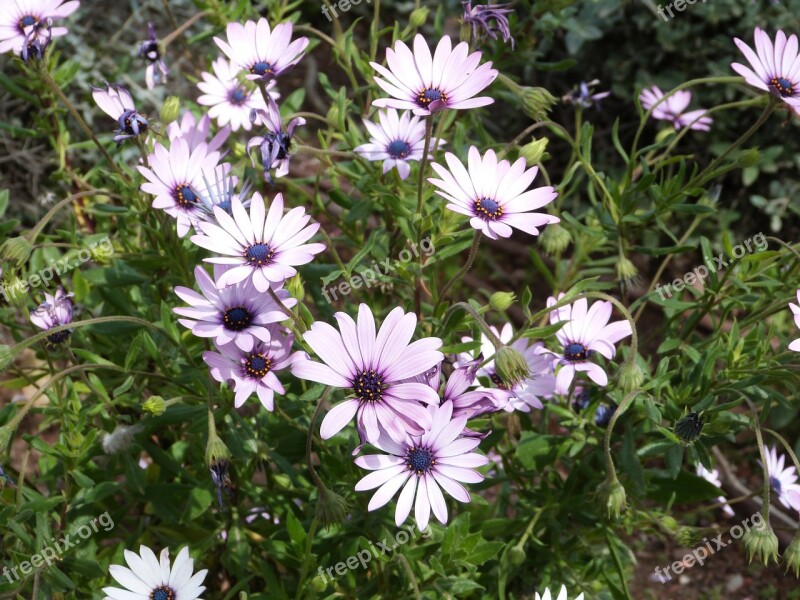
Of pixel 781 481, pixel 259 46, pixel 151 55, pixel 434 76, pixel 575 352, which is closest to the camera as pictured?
pixel 434 76

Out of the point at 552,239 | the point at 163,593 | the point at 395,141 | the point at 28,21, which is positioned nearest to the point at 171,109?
the point at 28,21

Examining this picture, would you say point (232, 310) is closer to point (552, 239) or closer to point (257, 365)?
point (257, 365)

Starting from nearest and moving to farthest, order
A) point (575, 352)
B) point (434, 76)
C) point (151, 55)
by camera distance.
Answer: point (434, 76), point (575, 352), point (151, 55)

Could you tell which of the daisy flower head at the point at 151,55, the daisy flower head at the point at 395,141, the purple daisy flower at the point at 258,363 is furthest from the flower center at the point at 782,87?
the daisy flower head at the point at 151,55

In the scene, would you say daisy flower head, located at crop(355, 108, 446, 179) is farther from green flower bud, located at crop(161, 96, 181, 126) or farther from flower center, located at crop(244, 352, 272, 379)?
flower center, located at crop(244, 352, 272, 379)

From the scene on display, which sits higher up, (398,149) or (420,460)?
(398,149)

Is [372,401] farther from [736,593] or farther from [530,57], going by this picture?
[736,593]

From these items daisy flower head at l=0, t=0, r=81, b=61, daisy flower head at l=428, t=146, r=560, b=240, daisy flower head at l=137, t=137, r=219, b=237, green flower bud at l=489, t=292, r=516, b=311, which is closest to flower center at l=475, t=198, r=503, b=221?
daisy flower head at l=428, t=146, r=560, b=240
